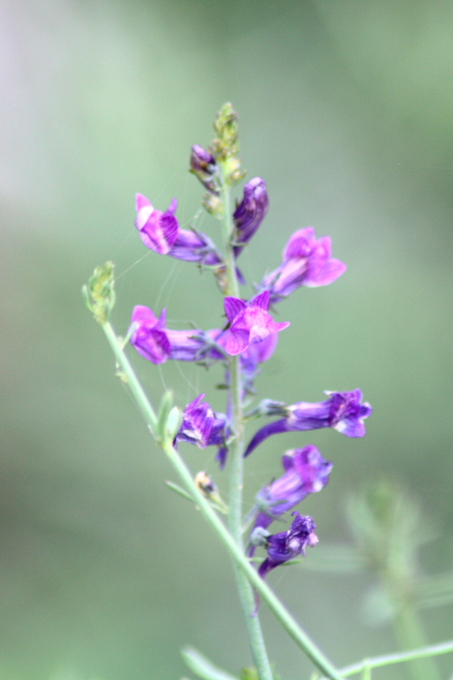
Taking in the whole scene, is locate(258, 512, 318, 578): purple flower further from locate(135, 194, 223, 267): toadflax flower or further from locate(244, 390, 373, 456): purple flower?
locate(135, 194, 223, 267): toadflax flower

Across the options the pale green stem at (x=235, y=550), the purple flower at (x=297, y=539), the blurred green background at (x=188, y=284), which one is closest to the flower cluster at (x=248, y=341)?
the purple flower at (x=297, y=539)

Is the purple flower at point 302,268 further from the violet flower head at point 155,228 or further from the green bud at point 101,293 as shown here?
the green bud at point 101,293

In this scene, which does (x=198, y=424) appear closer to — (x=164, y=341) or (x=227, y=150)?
(x=164, y=341)

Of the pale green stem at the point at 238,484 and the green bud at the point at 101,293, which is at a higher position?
the green bud at the point at 101,293

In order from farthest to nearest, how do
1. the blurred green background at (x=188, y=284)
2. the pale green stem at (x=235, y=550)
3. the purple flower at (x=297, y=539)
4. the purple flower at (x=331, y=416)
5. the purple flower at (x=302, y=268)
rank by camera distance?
the blurred green background at (x=188, y=284)
the purple flower at (x=302, y=268)
the purple flower at (x=331, y=416)
the purple flower at (x=297, y=539)
the pale green stem at (x=235, y=550)

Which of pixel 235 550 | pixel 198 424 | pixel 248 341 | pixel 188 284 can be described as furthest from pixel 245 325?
pixel 188 284

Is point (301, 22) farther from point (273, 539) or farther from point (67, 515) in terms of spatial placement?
point (273, 539)

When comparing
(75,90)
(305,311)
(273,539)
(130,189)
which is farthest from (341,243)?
(273,539)
